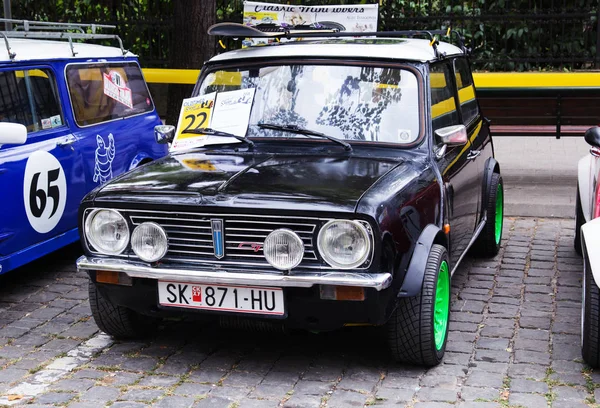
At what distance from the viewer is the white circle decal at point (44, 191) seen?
20.4ft

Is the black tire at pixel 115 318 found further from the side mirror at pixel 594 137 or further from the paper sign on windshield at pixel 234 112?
the side mirror at pixel 594 137

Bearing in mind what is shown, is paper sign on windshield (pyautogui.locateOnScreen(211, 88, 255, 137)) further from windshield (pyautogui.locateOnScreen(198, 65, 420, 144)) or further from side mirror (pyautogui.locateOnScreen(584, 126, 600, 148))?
side mirror (pyautogui.locateOnScreen(584, 126, 600, 148))

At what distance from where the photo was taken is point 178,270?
14.9 ft

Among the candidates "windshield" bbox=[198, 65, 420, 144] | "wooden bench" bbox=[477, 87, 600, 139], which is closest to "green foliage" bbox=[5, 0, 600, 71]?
"wooden bench" bbox=[477, 87, 600, 139]

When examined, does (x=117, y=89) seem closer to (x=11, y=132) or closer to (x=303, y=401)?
(x=11, y=132)

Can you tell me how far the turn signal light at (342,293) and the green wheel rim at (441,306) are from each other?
0.72 metres

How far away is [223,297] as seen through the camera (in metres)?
4.56

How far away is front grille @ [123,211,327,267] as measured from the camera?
14.4 feet

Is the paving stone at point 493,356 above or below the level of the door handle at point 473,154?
below

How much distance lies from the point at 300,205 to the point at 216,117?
1.47 m

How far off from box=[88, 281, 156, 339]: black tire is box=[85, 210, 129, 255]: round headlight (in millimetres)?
434

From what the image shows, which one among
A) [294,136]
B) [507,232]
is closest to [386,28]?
[507,232]

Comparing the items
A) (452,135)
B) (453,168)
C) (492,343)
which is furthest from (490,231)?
(452,135)

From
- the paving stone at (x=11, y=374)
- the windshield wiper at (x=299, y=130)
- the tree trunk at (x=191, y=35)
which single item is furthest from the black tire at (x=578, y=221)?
the tree trunk at (x=191, y=35)
